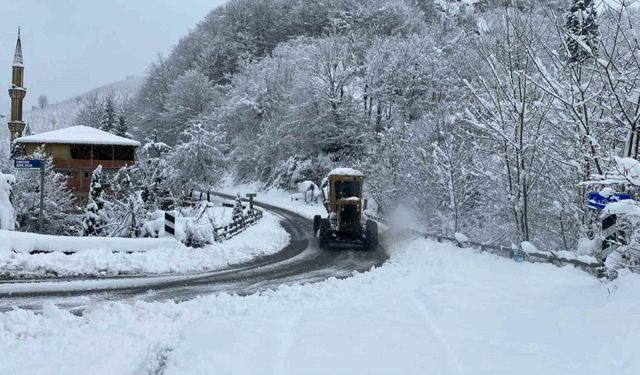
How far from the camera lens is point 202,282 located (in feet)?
38.8

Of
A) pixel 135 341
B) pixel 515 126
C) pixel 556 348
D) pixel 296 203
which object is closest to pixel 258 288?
pixel 135 341

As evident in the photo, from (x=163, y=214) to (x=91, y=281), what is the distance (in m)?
6.53

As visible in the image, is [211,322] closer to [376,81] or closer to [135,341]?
[135,341]

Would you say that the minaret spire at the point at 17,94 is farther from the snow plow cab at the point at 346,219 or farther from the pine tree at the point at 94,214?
the snow plow cab at the point at 346,219

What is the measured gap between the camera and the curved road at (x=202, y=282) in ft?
30.9

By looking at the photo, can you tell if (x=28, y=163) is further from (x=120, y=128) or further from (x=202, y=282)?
(x=120, y=128)

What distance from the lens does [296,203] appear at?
45.6 m

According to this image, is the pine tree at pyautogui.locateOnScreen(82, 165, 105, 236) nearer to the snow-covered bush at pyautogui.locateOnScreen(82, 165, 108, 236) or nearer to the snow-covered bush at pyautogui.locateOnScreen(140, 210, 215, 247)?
the snow-covered bush at pyautogui.locateOnScreen(82, 165, 108, 236)

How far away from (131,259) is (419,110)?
37.1 meters

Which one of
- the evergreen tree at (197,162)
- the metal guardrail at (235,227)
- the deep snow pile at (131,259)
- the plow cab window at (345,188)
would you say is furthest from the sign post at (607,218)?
the evergreen tree at (197,162)

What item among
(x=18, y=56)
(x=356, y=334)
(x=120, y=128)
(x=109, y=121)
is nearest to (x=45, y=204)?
(x=356, y=334)

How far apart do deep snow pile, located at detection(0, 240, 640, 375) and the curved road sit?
3.81 feet

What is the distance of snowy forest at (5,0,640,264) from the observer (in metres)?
9.88

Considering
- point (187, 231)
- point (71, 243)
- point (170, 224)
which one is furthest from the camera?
point (187, 231)
